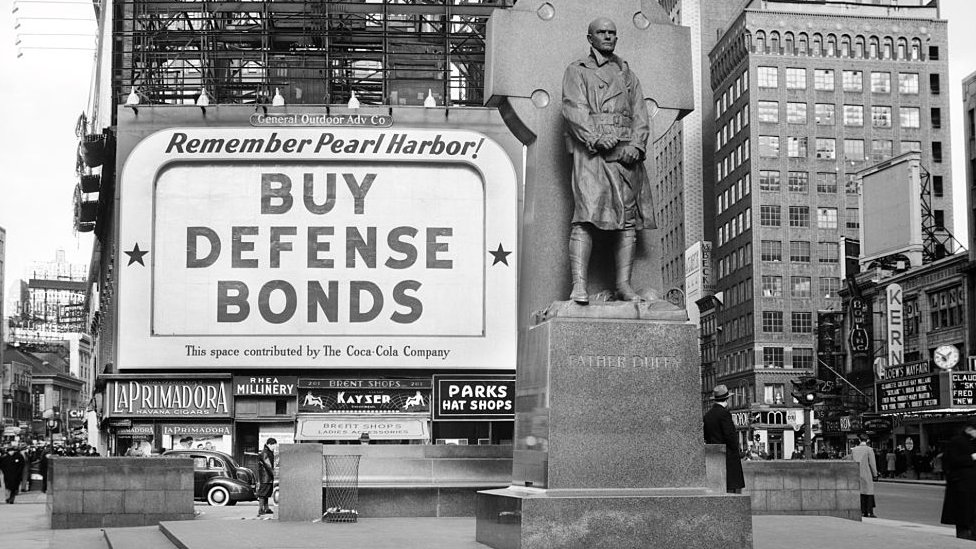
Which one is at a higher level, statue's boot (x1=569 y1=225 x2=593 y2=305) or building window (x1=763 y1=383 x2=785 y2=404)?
building window (x1=763 y1=383 x2=785 y2=404)

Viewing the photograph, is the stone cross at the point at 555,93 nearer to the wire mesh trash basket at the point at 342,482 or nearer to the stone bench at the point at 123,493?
the wire mesh trash basket at the point at 342,482

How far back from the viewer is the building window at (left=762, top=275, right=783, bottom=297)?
119812mm

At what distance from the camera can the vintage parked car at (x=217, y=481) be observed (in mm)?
34656

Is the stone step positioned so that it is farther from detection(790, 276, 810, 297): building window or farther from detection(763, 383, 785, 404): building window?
detection(790, 276, 810, 297): building window

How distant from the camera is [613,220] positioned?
1301 cm

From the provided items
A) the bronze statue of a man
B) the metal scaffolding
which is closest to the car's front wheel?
the metal scaffolding

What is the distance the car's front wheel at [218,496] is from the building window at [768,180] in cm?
9171

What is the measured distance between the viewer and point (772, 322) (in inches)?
4734

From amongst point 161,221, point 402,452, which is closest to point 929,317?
point 161,221

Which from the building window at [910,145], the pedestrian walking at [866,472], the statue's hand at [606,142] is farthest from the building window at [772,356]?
the statue's hand at [606,142]

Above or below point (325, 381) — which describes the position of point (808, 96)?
above

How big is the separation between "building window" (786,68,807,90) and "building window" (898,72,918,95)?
9.14m

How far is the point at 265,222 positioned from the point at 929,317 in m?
49.5

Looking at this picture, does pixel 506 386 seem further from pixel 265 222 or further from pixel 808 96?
pixel 808 96
